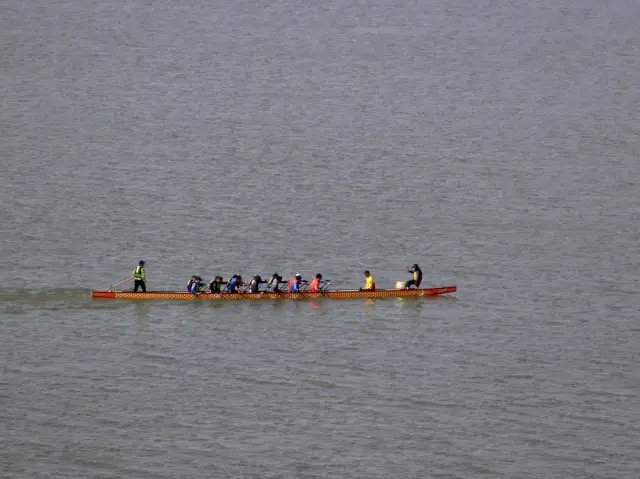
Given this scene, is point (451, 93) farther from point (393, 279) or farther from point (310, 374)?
point (310, 374)

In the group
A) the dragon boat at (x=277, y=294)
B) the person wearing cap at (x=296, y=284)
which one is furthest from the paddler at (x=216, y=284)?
the person wearing cap at (x=296, y=284)

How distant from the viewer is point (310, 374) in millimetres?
44594

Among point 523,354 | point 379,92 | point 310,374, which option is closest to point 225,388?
point 310,374

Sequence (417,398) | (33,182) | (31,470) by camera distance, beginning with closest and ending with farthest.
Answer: (31,470), (417,398), (33,182)

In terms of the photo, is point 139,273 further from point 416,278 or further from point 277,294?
point 416,278

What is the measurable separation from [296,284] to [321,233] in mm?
8174

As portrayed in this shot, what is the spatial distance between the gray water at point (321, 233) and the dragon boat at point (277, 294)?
1.31 ft

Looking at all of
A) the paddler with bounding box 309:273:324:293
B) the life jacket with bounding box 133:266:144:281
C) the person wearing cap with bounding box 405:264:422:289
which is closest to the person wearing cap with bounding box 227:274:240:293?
the paddler with bounding box 309:273:324:293

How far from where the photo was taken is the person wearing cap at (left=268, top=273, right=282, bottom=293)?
169 ft

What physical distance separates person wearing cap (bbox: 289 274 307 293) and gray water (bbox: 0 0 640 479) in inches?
35.5

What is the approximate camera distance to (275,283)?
51625 mm

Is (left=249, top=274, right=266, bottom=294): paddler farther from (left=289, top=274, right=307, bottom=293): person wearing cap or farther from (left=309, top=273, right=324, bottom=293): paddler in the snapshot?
(left=309, top=273, right=324, bottom=293): paddler

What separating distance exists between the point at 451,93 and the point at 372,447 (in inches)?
1838

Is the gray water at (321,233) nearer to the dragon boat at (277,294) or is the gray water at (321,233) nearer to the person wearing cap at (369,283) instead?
the dragon boat at (277,294)
